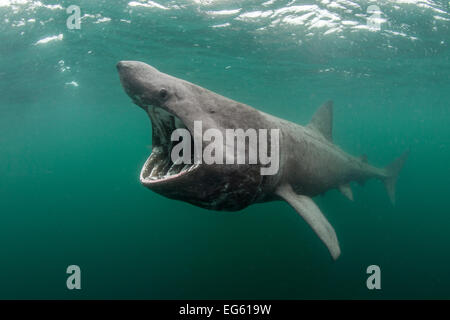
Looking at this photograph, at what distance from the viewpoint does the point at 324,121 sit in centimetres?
884

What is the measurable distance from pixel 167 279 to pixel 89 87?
25.4 meters

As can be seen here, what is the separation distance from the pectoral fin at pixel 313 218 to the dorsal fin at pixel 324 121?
4.17 meters

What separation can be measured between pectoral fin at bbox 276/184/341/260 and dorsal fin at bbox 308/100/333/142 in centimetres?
417

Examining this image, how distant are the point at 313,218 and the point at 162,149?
2.81 meters

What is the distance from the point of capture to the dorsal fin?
873cm

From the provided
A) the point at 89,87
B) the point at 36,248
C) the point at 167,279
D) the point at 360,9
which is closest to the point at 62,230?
the point at 36,248

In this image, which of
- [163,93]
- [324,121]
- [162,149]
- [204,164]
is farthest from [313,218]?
[324,121]

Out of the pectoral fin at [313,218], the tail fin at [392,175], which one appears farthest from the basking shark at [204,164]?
the tail fin at [392,175]

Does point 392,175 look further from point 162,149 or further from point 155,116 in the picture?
point 155,116

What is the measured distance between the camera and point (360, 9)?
43.7 feet

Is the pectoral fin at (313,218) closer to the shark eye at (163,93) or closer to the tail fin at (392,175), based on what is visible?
the shark eye at (163,93)

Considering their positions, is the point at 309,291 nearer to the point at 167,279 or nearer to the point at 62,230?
the point at 167,279

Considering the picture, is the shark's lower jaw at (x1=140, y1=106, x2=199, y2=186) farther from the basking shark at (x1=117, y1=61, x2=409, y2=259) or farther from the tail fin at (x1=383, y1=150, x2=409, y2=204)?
the tail fin at (x1=383, y1=150, x2=409, y2=204)
